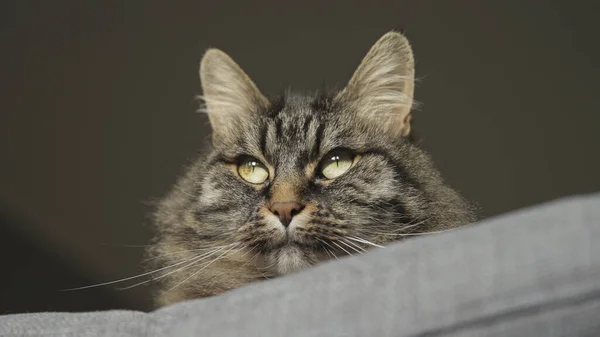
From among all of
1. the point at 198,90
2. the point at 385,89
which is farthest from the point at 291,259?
the point at 198,90

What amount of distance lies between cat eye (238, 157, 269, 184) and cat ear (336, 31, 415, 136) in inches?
11.1

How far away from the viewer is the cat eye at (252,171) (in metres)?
1.43

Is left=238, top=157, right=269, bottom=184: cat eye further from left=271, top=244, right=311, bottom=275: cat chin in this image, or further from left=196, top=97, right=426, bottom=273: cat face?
left=271, top=244, right=311, bottom=275: cat chin

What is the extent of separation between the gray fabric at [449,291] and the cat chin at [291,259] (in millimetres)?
507

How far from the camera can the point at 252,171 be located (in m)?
1.45

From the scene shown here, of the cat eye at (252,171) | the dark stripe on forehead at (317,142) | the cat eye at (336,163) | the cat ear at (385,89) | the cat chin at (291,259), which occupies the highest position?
the cat ear at (385,89)

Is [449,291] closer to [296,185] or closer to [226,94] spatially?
[296,185]

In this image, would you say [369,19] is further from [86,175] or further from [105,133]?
[86,175]

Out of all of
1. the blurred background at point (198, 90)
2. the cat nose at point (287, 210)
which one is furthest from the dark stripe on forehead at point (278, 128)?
the blurred background at point (198, 90)

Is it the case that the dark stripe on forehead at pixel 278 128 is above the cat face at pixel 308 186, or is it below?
above

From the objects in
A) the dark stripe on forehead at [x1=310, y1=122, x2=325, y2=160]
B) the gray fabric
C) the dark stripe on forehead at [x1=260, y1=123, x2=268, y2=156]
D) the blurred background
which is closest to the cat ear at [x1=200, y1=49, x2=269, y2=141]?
the dark stripe on forehead at [x1=260, y1=123, x2=268, y2=156]

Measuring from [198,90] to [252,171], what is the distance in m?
1.80

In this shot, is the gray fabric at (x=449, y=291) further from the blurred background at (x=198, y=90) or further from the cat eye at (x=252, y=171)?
the blurred background at (x=198, y=90)

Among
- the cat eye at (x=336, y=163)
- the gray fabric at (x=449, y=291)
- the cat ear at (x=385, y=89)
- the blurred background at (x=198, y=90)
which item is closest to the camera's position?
the gray fabric at (x=449, y=291)
